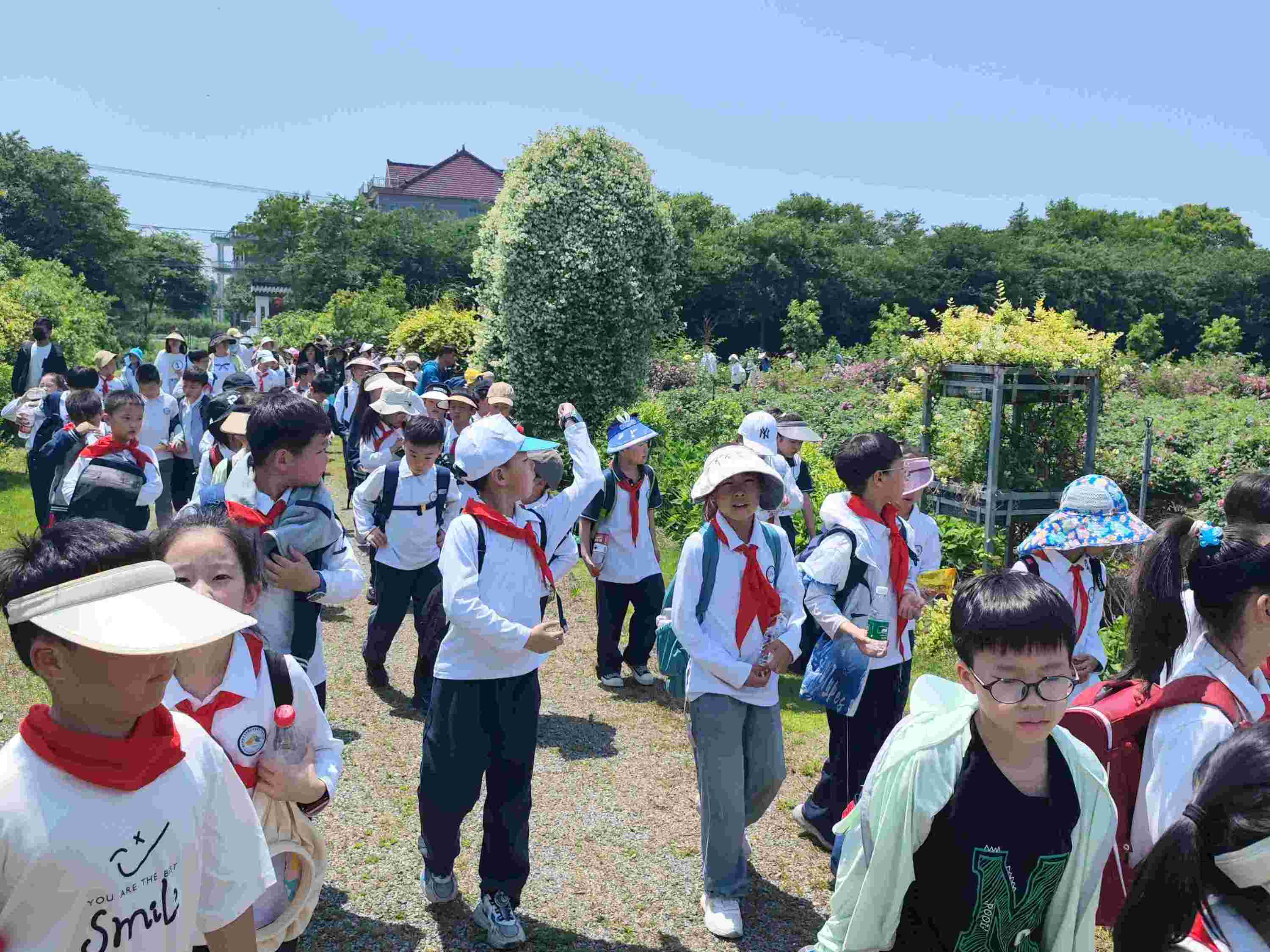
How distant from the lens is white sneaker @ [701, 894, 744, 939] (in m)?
4.05

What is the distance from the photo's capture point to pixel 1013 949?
229 centimetres

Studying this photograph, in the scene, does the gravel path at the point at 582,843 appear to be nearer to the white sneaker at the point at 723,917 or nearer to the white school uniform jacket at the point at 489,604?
the white sneaker at the point at 723,917

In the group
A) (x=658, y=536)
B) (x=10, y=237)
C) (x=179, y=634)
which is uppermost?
(x=10, y=237)

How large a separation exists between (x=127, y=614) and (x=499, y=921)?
265cm

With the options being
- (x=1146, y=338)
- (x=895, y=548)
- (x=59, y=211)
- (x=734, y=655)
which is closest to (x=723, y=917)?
(x=734, y=655)

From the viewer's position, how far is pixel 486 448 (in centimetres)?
393

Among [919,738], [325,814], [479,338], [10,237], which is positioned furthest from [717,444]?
[10,237]

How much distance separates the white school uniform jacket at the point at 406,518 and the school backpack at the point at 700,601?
2463 mm

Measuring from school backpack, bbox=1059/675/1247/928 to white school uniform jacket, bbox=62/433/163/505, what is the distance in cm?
540

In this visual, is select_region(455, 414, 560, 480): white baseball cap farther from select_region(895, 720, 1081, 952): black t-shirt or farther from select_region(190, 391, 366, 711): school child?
select_region(895, 720, 1081, 952): black t-shirt

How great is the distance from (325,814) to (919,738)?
358cm

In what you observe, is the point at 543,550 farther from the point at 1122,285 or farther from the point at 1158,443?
the point at 1122,285

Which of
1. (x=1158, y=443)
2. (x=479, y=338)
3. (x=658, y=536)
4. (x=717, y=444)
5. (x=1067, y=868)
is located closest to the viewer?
(x=1067, y=868)

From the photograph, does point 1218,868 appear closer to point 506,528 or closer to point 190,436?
point 506,528
